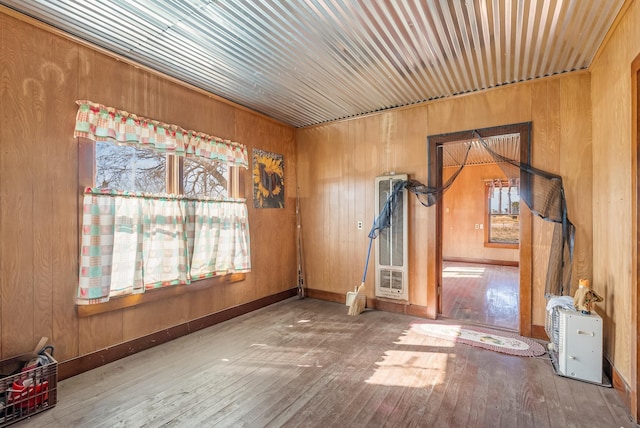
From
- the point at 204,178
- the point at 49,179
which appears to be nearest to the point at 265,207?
the point at 204,178

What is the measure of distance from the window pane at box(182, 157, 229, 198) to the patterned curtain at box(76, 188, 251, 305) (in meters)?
0.13

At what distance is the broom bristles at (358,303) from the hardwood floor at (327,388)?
0.76 metres

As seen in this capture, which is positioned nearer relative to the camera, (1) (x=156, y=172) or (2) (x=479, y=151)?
(1) (x=156, y=172)

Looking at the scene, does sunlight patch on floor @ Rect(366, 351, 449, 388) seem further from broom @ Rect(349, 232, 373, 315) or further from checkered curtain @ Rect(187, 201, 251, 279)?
checkered curtain @ Rect(187, 201, 251, 279)

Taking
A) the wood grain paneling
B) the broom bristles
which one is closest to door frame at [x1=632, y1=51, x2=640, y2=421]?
the broom bristles

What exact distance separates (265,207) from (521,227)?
339 centimetres

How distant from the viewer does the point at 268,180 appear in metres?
4.76

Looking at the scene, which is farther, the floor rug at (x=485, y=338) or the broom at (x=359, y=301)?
the broom at (x=359, y=301)

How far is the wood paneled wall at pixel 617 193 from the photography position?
2170mm

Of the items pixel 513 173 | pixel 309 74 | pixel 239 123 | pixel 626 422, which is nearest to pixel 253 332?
pixel 239 123

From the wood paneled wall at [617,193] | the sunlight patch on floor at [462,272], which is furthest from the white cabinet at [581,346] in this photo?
the sunlight patch on floor at [462,272]

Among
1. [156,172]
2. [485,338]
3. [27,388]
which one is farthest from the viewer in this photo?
[485,338]

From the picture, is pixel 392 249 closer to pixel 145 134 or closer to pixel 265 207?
pixel 265 207

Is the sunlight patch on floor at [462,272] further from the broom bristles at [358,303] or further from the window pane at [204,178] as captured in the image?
the window pane at [204,178]
